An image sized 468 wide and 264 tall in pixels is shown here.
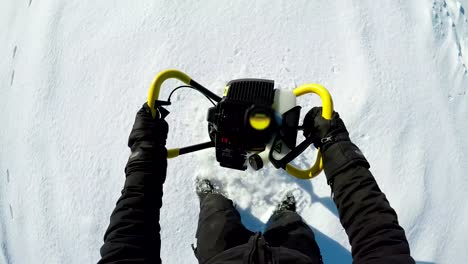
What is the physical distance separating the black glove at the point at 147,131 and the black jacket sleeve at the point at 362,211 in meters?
0.50

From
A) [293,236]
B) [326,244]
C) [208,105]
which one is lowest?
[326,244]

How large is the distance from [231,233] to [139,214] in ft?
1.22

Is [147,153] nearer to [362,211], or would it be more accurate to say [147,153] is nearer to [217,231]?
[217,231]

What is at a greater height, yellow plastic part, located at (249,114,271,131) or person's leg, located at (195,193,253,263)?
yellow plastic part, located at (249,114,271,131)

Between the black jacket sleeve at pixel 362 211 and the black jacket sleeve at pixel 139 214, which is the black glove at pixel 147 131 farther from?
the black jacket sleeve at pixel 362 211

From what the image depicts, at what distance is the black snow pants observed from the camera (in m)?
1.16

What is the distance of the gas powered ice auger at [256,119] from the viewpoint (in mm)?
1027

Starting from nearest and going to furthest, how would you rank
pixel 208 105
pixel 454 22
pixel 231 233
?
pixel 231 233 → pixel 208 105 → pixel 454 22

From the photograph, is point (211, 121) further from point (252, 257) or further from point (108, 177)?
point (108, 177)

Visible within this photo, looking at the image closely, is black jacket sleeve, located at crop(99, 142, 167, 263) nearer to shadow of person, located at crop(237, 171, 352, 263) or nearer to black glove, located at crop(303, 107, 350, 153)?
black glove, located at crop(303, 107, 350, 153)

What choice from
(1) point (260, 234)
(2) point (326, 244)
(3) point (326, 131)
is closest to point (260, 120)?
(3) point (326, 131)

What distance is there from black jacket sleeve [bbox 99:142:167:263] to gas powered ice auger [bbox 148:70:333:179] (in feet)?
0.56

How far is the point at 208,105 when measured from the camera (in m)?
1.65

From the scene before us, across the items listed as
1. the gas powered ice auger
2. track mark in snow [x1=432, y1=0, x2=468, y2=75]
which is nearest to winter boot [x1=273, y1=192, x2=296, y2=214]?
the gas powered ice auger
